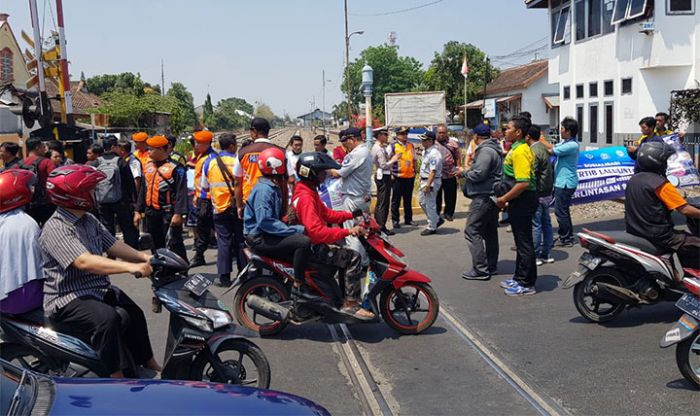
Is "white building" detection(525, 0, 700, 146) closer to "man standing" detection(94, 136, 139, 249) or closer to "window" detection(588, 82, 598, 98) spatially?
"window" detection(588, 82, 598, 98)

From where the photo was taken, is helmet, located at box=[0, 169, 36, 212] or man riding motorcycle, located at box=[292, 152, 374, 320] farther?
man riding motorcycle, located at box=[292, 152, 374, 320]

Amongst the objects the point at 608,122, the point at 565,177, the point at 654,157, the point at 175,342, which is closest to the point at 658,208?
the point at 654,157

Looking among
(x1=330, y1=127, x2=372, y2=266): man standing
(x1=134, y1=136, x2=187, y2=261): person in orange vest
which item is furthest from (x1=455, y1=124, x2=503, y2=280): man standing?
(x1=134, y1=136, x2=187, y2=261): person in orange vest

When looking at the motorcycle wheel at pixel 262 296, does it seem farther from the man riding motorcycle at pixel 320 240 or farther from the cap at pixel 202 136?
the cap at pixel 202 136

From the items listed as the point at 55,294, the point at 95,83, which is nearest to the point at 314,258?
the point at 55,294

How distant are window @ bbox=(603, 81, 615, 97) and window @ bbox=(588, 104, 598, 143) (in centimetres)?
85

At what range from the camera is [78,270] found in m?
4.27

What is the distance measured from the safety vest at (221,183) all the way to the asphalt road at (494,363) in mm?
1210

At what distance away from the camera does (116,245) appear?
474 centimetres

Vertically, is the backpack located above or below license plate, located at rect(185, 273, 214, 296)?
above

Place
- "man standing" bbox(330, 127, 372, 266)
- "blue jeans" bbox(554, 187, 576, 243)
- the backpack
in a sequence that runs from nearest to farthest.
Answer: the backpack < "man standing" bbox(330, 127, 372, 266) < "blue jeans" bbox(554, 187, 576, 243)

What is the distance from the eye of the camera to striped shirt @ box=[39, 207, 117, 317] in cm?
420

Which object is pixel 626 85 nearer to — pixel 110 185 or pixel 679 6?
pixel 679 6

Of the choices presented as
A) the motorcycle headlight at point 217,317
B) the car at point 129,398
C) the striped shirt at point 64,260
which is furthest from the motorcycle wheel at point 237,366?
the car at point 129,398
